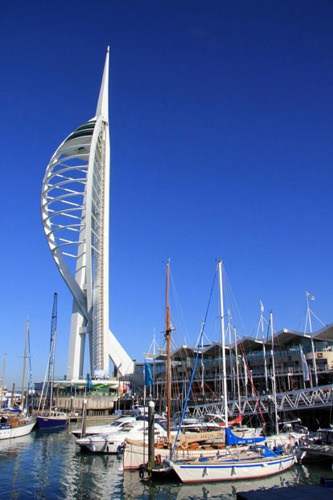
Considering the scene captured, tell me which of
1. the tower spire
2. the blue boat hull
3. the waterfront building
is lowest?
the blue boat hull

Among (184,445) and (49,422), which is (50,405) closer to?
(49,422)

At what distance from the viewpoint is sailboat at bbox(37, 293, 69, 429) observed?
46975 millimetres

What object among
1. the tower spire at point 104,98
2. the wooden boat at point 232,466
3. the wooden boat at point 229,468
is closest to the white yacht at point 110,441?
the wooden boat at point 232,466

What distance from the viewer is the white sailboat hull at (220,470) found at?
68.0 ft

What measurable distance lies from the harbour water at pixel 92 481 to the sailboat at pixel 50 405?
57.2 feet

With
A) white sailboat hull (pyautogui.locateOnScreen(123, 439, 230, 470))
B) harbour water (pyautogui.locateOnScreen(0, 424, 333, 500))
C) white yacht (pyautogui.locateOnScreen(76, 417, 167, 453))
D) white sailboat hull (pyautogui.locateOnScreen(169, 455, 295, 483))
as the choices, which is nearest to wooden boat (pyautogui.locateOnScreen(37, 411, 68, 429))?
harbour water (pyautogui.locateOnScreen(0, 424, 333, 500))

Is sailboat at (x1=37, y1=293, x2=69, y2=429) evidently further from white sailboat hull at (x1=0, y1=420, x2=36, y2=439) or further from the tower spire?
the tower spire

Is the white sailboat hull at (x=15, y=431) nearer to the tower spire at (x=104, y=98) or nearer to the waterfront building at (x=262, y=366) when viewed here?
the waterfront building at (x=262, y=366)

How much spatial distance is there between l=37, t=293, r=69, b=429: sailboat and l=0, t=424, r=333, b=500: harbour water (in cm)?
1743

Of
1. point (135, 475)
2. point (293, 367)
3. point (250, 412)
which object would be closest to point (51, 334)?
point (293, 367)

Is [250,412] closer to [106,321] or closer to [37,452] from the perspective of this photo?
[37,452]

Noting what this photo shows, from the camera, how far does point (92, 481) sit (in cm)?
2189

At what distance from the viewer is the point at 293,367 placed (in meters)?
59.7

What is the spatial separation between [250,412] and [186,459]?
20.0 metres
